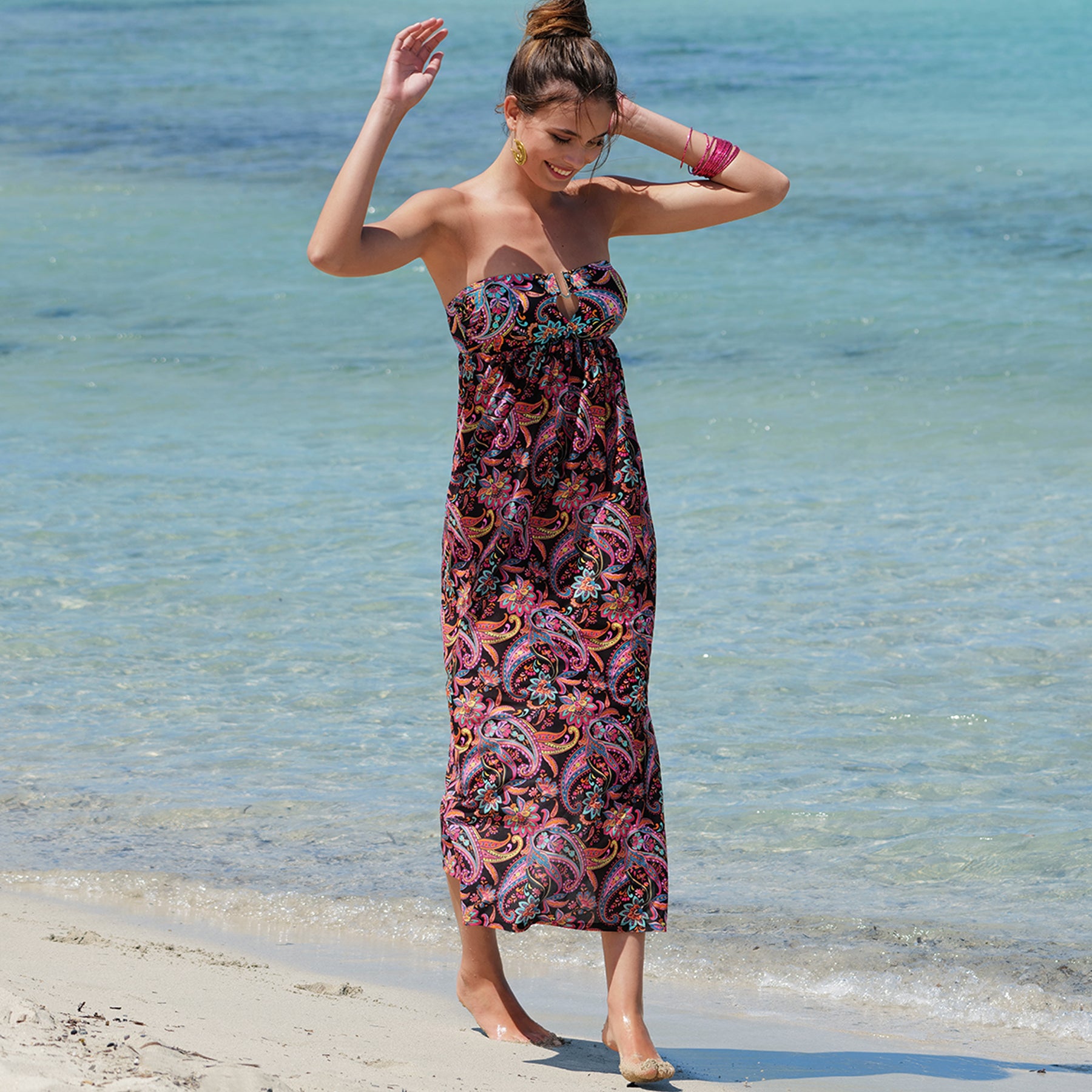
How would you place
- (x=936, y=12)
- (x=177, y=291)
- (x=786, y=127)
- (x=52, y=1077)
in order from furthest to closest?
(x=936, y=12)
(x=786, y=127)
(x=177, y=291)
(x=52, y=1077)

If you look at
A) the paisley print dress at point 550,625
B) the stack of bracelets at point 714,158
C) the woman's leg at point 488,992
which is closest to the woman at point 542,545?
the paisley print dress at point 550,625

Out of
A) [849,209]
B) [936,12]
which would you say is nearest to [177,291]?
[849,209]

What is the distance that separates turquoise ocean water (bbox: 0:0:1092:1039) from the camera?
4426 mm

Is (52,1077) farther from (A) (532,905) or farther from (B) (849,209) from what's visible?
(B) (849,209)

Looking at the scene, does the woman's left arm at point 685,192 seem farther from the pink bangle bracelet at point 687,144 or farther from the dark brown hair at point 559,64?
the dark brown hair at point 559,64

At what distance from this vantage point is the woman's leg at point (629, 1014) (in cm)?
314

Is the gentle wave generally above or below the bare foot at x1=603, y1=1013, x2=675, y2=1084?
below

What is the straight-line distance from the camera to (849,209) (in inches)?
733

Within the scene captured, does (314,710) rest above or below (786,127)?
below

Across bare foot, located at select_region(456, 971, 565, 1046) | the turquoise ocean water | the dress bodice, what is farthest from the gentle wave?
the dress bodice

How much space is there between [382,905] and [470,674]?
1.16 metres

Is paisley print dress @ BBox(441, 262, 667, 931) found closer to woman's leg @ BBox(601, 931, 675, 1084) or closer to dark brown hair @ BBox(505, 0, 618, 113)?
woman's leg @ BBox(601, 931, 675, 1084)

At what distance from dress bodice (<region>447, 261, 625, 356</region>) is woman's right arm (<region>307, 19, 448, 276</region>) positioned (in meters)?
0.15

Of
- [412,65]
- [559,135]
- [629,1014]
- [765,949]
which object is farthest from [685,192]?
[765,949]
